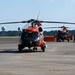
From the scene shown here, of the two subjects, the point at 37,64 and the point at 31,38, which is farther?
the point at 31,38

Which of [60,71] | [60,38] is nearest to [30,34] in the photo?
[60,71]

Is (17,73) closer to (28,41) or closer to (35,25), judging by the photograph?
(28,41)

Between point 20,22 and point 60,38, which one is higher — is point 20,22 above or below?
above

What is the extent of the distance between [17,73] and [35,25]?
21329 millimetres

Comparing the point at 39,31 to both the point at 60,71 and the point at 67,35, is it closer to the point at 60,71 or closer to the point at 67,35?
the point at 60,71

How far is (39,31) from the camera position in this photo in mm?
37312

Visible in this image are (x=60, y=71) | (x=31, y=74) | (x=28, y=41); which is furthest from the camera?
(x=28, y=41)

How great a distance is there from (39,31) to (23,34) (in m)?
1.94

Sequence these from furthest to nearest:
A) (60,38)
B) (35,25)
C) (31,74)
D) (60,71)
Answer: (60,38)
(35,25)
(60,71)
(31,74)

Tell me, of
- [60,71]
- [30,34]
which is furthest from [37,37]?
[60,71]

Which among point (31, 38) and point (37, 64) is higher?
point (31, 38)

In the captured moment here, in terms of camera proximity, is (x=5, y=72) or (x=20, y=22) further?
(x=20, y=22)

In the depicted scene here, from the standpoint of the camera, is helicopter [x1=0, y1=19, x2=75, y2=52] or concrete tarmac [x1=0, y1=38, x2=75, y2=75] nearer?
concrete tarmac [x1=0, y1=38, x2=75, y2=75]

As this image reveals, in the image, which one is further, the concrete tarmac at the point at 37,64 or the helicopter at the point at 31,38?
the helicopter at the point at 31,38
